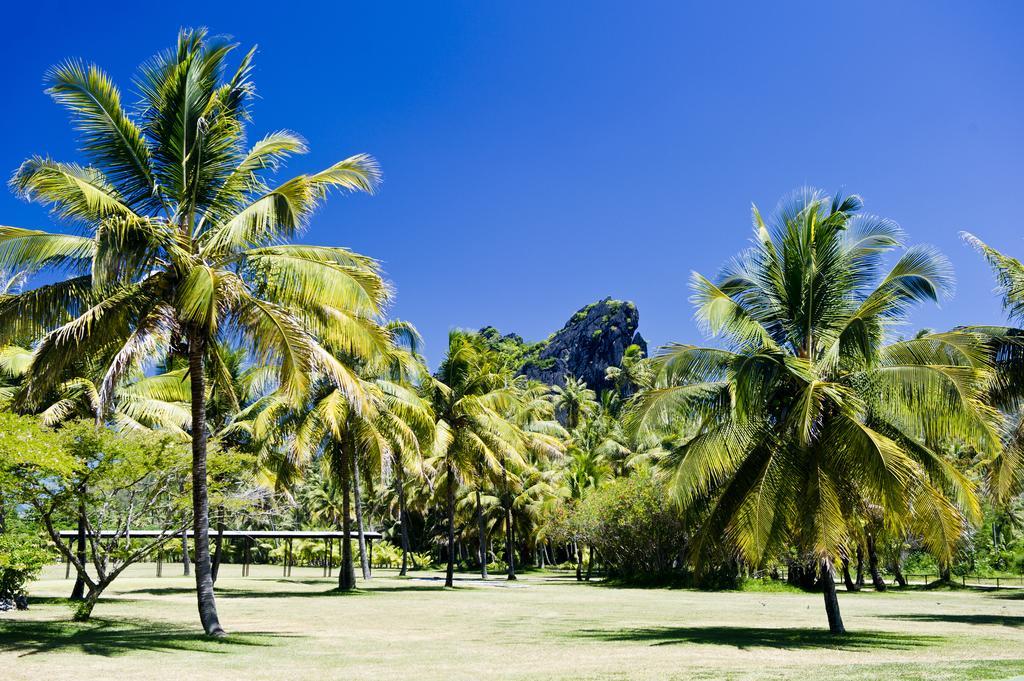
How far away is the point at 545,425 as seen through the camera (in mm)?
42125

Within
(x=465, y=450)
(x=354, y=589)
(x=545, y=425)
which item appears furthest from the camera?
(x=545, y=425)

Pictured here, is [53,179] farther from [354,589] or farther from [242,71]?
[354,589]

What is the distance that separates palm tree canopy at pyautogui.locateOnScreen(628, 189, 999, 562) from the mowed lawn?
1.97 meters

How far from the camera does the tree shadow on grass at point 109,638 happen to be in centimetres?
1100

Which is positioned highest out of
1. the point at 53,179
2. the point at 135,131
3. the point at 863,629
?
the point at 135,131

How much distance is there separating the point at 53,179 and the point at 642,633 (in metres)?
12.4

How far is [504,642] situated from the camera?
12672 mm

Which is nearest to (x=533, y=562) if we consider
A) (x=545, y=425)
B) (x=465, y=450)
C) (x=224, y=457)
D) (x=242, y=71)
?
(x=545, y=425)

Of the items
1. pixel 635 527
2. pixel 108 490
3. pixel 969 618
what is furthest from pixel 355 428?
pixel 969 618

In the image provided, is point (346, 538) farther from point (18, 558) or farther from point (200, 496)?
point (200, 496)

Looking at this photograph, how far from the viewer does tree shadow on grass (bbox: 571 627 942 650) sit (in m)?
12.0

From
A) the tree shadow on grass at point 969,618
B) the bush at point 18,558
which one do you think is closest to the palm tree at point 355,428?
the bush at point 18,558

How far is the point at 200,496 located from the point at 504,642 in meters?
5.55

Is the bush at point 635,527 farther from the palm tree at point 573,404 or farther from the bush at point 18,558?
the palm tree at point 573,404
